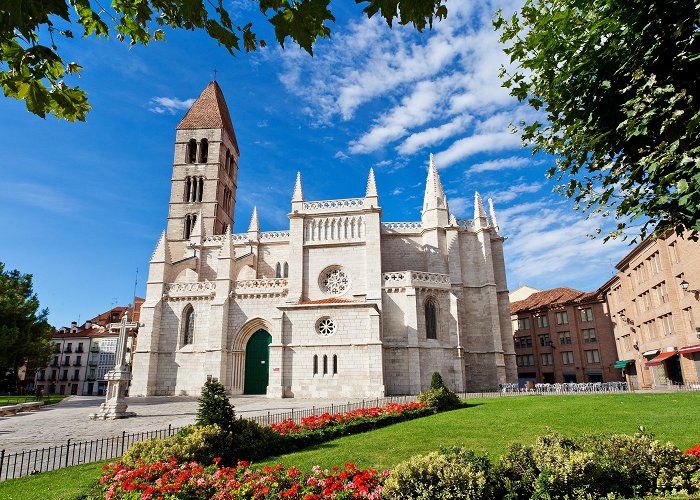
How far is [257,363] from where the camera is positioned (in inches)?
1268

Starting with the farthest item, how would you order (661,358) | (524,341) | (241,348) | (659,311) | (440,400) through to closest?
1. (524,341)
2. (659,311)
3. (241,348)
4. (661,358)
5. (440,400)

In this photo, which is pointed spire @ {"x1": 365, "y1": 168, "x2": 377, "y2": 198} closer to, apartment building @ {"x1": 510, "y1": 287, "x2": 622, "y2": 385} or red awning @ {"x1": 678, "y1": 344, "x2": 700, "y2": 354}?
red awning @ {"x1": 678, "y1": 344, "x2": 700, "y2": 354}

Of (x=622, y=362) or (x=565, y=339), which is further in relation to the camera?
(x=565, y=339)

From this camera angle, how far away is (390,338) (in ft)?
98.6

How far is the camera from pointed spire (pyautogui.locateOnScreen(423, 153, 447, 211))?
119ft

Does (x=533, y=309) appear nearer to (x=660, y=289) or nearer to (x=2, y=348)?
(x=660, y=289)

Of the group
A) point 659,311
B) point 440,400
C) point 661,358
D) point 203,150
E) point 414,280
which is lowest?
point 440,400

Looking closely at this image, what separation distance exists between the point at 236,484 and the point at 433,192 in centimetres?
3194

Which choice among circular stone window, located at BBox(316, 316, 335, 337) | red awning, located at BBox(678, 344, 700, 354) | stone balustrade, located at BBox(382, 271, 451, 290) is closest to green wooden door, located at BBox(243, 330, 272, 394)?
circular stone window, located at BBox(316, 316, 335, 337)

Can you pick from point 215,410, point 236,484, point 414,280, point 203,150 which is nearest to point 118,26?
point 236,484

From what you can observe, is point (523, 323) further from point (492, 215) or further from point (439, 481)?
point (439, 481)

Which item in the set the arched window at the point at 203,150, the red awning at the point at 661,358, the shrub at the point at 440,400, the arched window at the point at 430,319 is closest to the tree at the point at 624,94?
the shrub at the point at 440,400

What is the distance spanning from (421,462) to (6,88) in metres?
7.60

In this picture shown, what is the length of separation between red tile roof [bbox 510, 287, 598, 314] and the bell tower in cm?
3950
